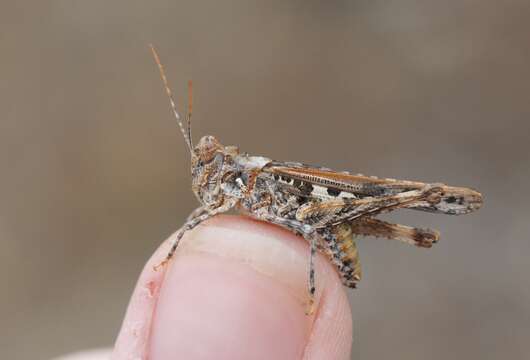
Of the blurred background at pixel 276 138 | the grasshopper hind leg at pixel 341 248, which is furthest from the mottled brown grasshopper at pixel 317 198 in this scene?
the blurred background at pixel 276 138

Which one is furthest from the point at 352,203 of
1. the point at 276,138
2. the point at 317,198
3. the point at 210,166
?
the point at 276,138

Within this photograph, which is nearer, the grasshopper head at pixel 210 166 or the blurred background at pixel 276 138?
the grasshopper head at pixel 210 166

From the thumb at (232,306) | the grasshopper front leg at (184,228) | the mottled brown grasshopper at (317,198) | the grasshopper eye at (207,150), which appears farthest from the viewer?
the grasshopper eye at (207,150)

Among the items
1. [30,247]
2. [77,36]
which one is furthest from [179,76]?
[30,247]

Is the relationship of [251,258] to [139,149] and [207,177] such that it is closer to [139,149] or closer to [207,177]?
[207,177]

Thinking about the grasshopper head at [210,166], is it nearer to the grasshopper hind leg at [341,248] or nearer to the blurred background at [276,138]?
the grasshopper hind leg at [341,248]

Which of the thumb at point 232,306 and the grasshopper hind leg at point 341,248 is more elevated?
the grasshopper hind leg at point 341,248

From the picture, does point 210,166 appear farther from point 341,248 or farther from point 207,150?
point 341,248

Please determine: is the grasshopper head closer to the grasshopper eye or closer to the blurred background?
the grasshopper eye
